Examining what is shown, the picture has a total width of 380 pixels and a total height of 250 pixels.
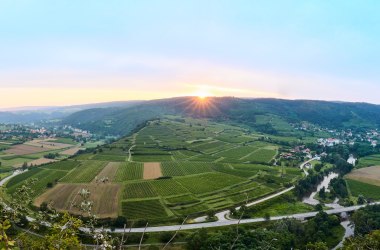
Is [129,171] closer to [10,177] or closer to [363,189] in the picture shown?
[10,177]

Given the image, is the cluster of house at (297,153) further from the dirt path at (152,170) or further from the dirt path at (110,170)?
the dirt path at (110,170)

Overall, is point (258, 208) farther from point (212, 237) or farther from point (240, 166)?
point (240, 166)

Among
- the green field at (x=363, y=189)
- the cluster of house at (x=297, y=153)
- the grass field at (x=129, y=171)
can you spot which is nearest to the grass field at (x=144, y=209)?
the grass field at (x=129, y=171)

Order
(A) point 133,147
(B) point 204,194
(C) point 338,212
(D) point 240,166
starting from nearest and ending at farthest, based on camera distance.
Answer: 1. (C) point 338,212
2. (B) point 204,194
3. (D) point 240,166
4. (A) point 133,147

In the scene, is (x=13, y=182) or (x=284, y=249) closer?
(x=284, y=249)

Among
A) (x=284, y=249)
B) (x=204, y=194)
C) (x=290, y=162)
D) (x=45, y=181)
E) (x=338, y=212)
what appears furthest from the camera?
(x=290, y=162)

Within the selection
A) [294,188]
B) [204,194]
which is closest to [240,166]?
[294,188]
